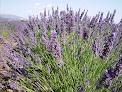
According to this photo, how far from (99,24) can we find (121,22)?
2.60 ft

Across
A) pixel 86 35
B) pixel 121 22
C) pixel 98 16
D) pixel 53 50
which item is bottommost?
pixel 53 50

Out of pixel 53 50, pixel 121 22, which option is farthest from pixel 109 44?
pixel 121 22

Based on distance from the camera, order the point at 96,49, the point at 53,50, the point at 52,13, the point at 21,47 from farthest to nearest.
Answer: the point at 52,13
the point at 21,47
the point at 96,49
the point at 53,50

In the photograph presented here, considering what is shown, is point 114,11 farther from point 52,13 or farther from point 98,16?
point 52,13

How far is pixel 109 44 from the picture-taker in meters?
1.18

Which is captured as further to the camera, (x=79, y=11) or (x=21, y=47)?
(x=79, y=11)

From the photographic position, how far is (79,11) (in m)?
2.93

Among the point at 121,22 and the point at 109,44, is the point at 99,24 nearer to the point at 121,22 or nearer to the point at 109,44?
the point at 121,22

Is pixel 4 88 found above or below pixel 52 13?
below

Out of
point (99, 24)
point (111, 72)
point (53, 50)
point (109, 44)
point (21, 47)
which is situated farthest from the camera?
point (99, 24)

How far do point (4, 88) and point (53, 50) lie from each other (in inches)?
55.1

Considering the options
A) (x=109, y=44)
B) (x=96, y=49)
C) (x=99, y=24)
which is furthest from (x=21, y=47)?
(x=99, y=24)

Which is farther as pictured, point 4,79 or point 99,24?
point 99,24

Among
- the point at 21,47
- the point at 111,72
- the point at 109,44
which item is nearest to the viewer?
the point at 111,72
